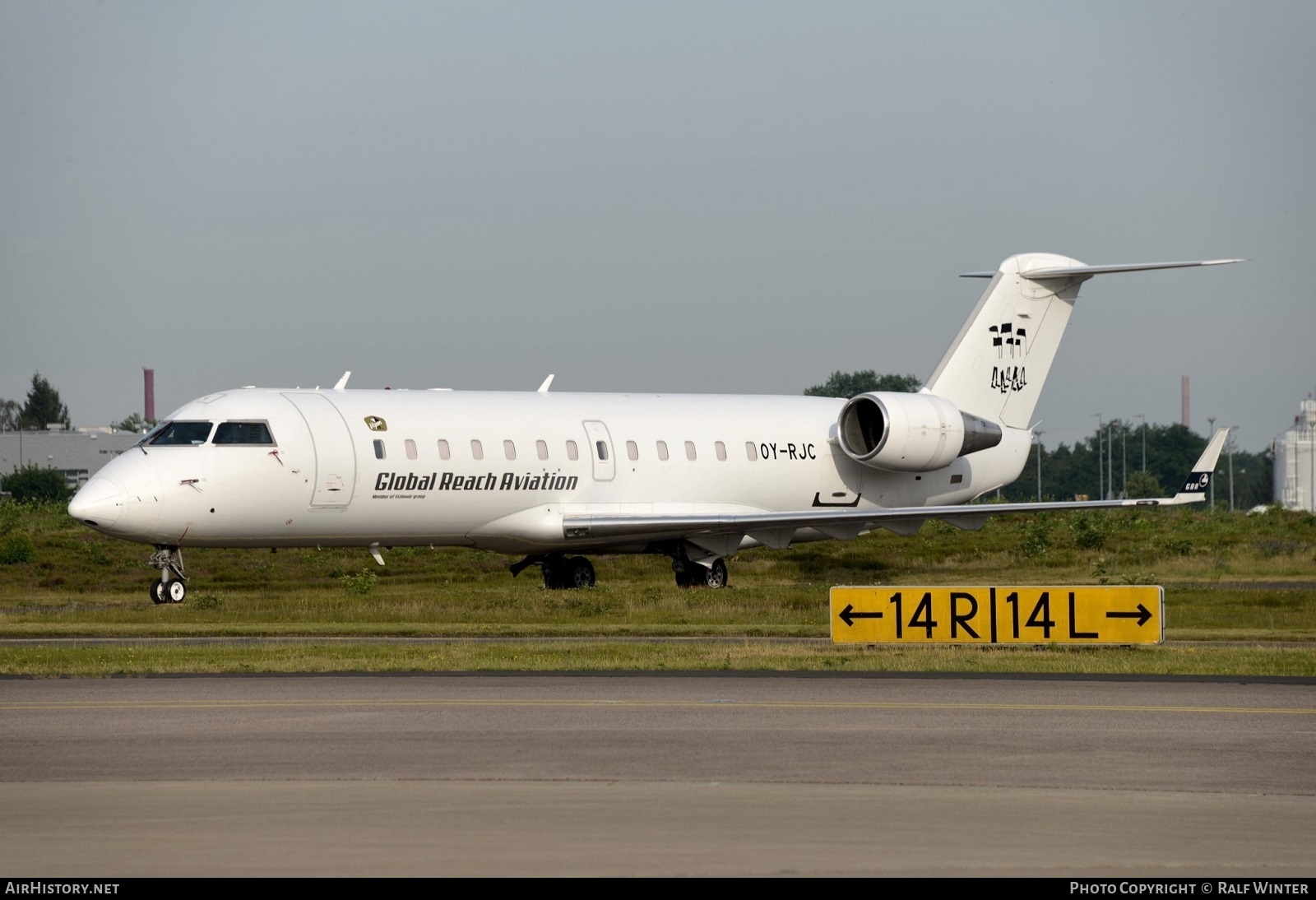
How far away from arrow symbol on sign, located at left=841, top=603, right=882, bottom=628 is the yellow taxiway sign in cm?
1

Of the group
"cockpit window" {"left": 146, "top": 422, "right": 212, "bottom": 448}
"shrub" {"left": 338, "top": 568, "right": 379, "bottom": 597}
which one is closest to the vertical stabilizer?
"shrub" {"left": 338, "top": 568, "right": 379, "bottom": 597}

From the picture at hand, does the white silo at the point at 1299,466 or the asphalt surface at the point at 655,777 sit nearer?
the asphalt surface at the point at 655,777

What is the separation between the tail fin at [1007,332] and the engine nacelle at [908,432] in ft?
3.90

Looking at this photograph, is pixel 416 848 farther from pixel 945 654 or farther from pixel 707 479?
pixel 707 479

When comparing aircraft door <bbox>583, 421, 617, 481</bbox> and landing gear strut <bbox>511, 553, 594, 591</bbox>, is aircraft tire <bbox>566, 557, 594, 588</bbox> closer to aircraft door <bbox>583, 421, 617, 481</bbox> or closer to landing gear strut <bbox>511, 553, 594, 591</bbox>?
landing gear strut <bbox>511, 553, 594, 591</bbox>

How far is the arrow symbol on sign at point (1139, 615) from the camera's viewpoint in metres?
20.7

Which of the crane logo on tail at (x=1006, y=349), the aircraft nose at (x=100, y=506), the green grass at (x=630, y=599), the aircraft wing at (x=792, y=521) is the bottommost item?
the green grass at (x=630, y=599)

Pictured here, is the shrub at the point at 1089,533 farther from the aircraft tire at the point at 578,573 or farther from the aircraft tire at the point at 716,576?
the aircraft tire at the point at 578,573

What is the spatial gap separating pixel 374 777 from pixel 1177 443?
157 metres

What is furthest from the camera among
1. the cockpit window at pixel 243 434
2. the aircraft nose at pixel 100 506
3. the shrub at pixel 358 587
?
the shrub at pixel 358 587

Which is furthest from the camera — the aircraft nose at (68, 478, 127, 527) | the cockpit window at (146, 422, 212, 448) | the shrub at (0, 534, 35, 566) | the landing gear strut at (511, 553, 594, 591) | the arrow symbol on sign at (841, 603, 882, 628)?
the shrub at (0, 534, 35, 566)

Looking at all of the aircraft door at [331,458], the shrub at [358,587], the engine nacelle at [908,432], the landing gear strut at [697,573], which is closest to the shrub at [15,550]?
the shrub at [358,587]

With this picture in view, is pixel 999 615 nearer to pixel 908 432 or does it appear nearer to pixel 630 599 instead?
pixel 630 599

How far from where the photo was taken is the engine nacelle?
3569 cm
